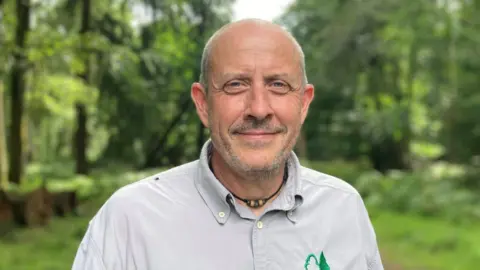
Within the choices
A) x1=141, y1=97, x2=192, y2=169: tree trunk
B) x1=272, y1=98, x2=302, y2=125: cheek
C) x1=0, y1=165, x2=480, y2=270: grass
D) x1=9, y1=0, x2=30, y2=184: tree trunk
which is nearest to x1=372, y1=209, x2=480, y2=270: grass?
x1=0, y1=165, x2=480, y2=270: grass

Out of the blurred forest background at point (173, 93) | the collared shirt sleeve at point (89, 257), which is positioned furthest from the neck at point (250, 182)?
the blurred forest background at point (173, 93)

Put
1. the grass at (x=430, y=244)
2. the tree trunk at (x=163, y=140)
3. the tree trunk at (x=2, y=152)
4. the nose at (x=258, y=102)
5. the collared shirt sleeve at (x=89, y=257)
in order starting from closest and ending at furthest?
the collared shirt sleeve at (x=89, y=257), the nose at (x=258, y=102), the grass at (x=430, y=244), the tree trunk at (x=163, y=140), the tree trunk at (x=2, y=152)

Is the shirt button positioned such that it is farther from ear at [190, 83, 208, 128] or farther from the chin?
ear at [190, 83, 208, 128]

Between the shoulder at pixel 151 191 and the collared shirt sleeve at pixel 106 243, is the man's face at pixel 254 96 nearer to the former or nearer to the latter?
the shoulder at pixel 151 191

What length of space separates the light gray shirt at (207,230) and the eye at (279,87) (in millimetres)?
208

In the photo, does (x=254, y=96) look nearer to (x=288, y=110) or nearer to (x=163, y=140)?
(x=288, y=110)

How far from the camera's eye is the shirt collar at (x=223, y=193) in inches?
63.6

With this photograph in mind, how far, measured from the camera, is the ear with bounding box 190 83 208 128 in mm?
1722

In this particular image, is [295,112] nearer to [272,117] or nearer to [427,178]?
[272,117]

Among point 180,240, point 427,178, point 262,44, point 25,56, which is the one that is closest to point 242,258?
point 180,240

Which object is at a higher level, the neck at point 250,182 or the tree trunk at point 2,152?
the neck at point 250,182

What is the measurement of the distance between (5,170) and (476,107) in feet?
33.3

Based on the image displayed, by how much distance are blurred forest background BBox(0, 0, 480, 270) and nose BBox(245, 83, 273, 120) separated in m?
7.11

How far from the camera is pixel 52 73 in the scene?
13.7 meters
